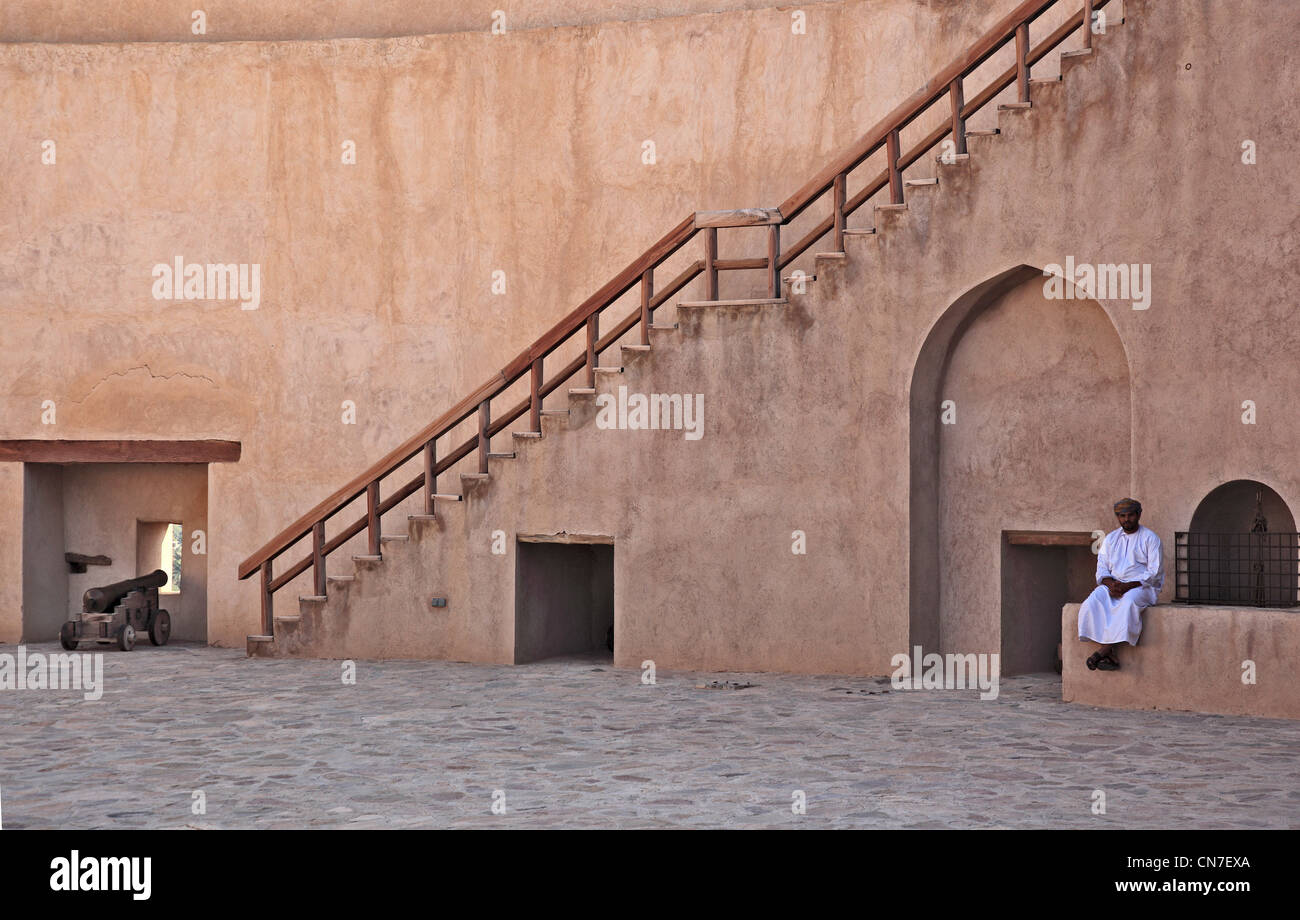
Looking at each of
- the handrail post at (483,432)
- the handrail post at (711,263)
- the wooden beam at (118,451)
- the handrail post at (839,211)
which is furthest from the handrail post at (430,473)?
the handrail post at (839,211)

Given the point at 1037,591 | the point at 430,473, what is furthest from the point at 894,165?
the point at 430,473

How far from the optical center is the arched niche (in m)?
11.7

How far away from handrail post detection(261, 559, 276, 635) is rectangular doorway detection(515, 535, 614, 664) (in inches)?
91.6

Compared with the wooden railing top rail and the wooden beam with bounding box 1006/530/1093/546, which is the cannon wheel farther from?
the wooden beam with bounding box 1006/530/1093/546

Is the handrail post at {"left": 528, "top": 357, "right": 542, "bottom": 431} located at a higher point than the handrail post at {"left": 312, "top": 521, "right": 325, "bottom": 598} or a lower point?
higher

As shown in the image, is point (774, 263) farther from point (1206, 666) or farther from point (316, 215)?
point (316, 215)

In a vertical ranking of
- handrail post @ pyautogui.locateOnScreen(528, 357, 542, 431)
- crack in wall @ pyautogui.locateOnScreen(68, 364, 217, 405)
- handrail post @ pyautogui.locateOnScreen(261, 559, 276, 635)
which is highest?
Result: crack in wall @ pyautogui.locateOnScreen(68, 364, 217, 405)

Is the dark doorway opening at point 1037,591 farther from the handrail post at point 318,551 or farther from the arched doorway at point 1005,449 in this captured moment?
the handrail post at point 318,551

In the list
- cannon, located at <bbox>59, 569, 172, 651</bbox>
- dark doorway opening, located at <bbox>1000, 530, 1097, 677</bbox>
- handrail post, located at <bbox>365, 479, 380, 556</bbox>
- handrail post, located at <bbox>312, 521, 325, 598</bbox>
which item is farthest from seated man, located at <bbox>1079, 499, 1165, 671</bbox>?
cannon, located at <bbox>59, 569, 172, 651</bbox>

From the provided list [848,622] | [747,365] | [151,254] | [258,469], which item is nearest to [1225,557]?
A: [848,622]

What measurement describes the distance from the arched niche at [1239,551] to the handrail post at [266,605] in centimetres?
781

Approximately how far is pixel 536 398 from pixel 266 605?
320 centimetres

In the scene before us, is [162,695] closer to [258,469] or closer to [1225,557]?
[258,469]
